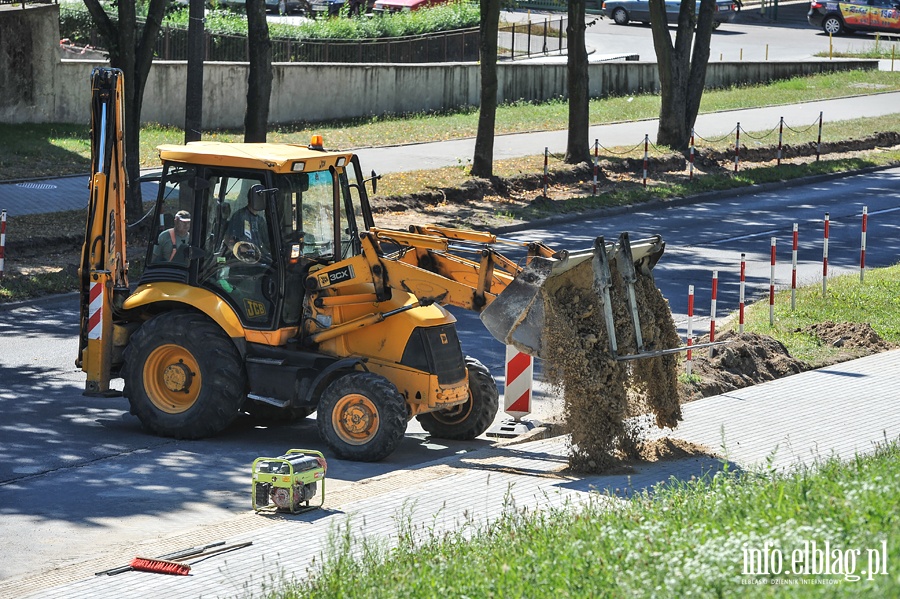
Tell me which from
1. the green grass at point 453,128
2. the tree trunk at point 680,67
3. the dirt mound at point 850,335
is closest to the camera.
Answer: the dirt mound at point 850,335

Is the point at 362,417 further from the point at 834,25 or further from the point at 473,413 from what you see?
the point at 834,25

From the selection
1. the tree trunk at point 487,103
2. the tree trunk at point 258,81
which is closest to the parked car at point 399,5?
the tree trunk at point 487,103

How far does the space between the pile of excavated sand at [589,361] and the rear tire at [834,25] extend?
162 feet

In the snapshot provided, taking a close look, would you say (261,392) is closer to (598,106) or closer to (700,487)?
(700,487)

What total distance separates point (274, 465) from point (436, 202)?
616 inches

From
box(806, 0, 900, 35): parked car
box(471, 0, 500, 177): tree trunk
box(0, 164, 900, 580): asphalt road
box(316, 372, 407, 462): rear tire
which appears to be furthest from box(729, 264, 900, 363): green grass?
box(806, 0, 900, 35): parked car

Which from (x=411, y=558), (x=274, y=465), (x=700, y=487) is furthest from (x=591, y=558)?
(x=274, y=465)

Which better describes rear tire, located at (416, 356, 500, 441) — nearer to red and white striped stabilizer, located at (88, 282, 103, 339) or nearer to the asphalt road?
the asphalt road

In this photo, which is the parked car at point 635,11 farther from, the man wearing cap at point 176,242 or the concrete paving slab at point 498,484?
the man wearing cap at point 176,242

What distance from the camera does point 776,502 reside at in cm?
751

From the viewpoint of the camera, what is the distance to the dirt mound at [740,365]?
13.4 metres

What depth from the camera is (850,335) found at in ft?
50.5

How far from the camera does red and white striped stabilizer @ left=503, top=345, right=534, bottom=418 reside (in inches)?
486

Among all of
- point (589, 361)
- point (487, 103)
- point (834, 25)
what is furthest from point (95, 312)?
point (834, 25)
